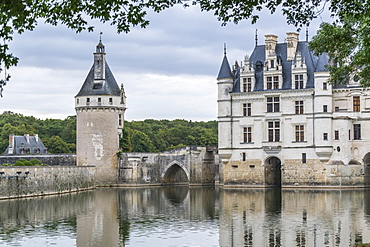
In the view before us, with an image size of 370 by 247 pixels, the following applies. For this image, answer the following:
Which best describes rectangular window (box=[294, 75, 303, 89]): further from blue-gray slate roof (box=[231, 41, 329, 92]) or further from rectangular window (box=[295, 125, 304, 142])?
rectangular window (box=[295, 125, 304, 142])

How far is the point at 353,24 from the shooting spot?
17.5 metres

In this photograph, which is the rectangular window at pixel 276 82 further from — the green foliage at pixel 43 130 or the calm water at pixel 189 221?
the green foliage at pixel 43 130

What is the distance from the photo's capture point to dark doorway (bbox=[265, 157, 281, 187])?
150 feet

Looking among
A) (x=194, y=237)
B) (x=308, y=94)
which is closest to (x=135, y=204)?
(x=194, y=237)

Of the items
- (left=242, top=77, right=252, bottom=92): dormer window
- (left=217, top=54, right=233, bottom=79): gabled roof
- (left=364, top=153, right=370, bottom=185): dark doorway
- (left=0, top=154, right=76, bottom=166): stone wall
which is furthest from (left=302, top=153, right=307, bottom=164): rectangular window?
(left=0, top=154, right=76, bottom=166): stone wall

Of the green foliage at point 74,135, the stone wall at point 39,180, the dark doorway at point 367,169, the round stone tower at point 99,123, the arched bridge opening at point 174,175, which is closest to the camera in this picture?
the stone wall at point 39,180

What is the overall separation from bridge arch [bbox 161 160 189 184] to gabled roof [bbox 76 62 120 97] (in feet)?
21.7

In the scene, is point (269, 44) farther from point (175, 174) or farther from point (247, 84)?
point (175, 174)

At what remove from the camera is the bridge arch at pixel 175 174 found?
166 ft

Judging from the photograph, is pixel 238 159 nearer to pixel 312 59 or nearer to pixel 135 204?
pixel 312 59

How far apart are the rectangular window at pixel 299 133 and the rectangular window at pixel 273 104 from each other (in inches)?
70.0

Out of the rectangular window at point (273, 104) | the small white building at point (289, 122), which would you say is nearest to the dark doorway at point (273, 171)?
the small white building at point (289, 122)

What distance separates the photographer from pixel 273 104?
1778 inches

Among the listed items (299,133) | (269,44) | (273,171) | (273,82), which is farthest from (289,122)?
(269,44)
